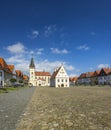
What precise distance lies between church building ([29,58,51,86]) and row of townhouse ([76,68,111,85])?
94.1 feet

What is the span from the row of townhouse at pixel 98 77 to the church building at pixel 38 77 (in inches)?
1129

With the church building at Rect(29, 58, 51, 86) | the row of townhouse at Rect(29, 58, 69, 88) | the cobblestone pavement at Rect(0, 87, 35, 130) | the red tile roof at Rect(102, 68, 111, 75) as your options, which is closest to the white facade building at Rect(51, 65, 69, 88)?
the row of townhouse at Rect(29, 58, 69, 88)

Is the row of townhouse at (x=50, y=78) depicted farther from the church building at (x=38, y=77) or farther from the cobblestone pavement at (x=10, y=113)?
the cobblestone pavement at (x=10, y=113)

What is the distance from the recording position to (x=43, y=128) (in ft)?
19.4

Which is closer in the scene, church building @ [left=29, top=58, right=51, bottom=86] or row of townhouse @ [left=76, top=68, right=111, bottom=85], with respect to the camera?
row of townhouse @ [left=76, top=68, right=111, bottom=85]

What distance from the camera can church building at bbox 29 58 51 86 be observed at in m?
130

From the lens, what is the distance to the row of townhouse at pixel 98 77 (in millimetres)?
104850

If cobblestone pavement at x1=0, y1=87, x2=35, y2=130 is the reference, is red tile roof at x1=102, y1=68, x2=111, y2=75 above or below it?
above

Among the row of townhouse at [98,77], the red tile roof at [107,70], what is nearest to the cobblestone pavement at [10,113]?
the row of townhouse at [98,77]

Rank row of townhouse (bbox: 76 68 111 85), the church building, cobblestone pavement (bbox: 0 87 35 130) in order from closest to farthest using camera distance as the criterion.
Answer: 1. cobblestone pavement (bbox: 0 87 35 130)
2. row of townhouse (bbox: 76 68 111 85)
3. the church building

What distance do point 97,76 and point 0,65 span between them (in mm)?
77399

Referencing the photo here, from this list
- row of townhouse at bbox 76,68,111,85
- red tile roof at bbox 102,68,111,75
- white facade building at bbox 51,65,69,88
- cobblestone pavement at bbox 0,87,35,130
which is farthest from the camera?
red tile roof at bbox 102,68,111,75

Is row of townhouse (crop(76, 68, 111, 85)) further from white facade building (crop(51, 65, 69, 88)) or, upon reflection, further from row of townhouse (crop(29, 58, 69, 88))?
white facade building (crop(51, 65, 69, 88))

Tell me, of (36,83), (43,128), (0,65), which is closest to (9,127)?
(43,128)
